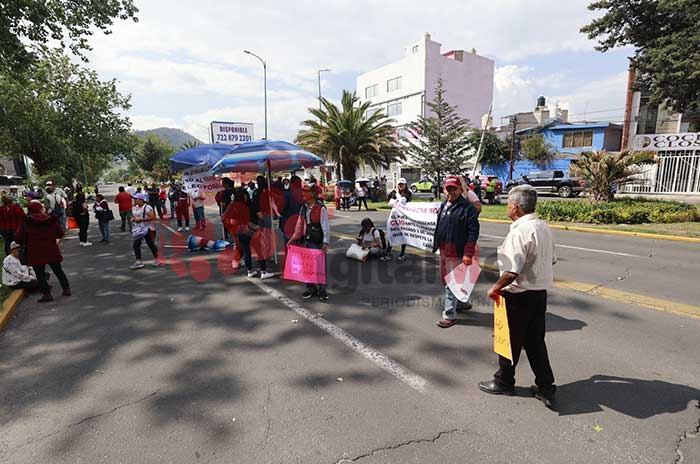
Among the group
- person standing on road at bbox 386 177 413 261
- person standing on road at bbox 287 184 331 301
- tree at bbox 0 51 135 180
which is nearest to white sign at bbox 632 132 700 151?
person standing on road at bbox 386 177 413 261

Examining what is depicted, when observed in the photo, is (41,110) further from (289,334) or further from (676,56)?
(676,56)

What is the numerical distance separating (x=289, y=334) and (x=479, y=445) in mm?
2359

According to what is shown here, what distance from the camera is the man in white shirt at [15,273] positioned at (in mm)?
5793

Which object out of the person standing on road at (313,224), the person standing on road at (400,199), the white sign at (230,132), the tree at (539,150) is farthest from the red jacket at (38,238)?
the tree at (539,150)

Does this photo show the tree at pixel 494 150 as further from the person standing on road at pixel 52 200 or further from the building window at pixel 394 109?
the person standing on road at pixel 52 200

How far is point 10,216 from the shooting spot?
766 cm

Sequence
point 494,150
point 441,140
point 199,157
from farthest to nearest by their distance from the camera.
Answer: point 494,150, point 441,140, point 199,157

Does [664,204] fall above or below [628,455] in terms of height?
above

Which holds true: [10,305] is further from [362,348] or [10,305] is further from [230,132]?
[230,132]

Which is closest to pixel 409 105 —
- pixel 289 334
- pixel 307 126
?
pixel 307 126

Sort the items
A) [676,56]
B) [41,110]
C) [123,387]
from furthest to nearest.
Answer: [41,110]
[676,56]
[123,387]

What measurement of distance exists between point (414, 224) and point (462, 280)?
10.1 ft

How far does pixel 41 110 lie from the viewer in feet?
71.3

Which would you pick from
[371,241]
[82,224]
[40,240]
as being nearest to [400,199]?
[371,241]
